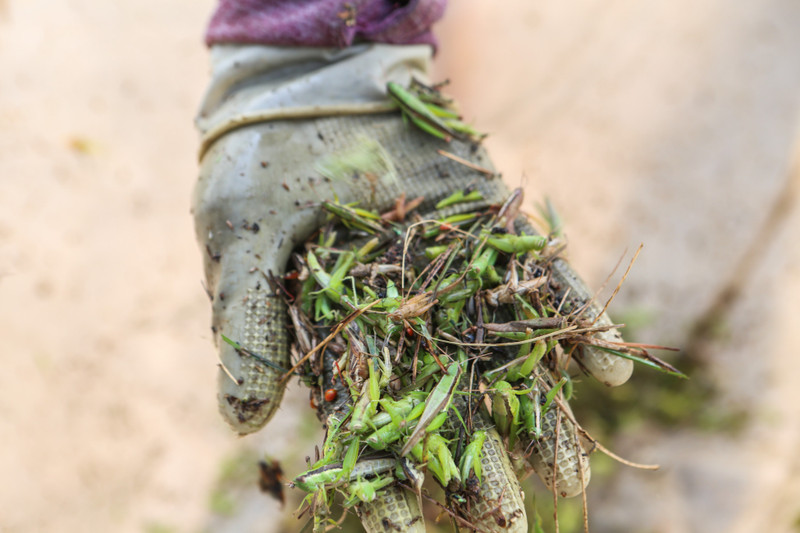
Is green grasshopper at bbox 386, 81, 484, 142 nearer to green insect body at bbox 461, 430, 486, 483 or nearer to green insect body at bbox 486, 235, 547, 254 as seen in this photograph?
green insect body at bbox 486, 235, 547, 254

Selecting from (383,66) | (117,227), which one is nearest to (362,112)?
(383,66)

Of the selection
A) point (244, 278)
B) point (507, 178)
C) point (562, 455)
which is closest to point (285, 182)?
point (244, 278)

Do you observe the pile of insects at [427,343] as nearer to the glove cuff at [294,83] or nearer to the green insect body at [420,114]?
the green insect body at [420,114]

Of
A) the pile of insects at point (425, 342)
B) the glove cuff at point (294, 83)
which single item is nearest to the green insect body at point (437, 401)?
the pile of insects at point (425, 342)

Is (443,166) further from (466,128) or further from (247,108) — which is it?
(247,108)

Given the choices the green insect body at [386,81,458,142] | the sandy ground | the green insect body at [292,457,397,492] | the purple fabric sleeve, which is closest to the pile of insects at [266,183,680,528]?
the green insect body at [292,457,397,492]
